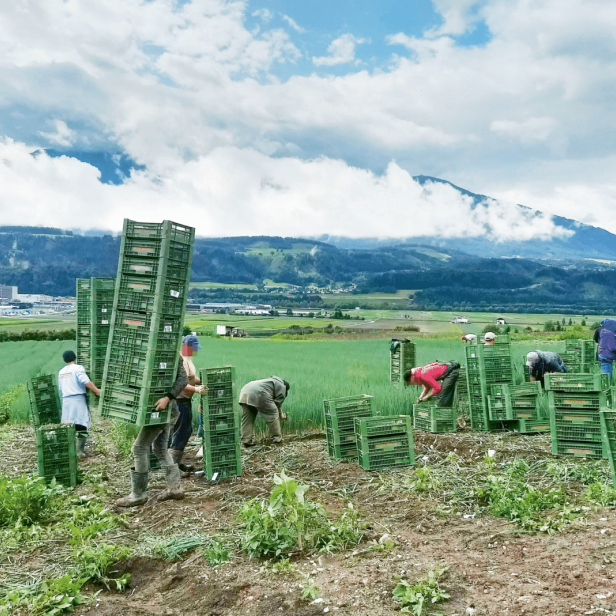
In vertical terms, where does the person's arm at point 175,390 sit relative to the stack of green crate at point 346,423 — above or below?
above

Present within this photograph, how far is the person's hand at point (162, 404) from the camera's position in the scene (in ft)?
22.1

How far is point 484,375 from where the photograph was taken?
10.4m

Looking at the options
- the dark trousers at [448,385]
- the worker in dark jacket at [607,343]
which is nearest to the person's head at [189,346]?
the dark trousers at [448,385]

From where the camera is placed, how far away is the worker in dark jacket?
12.6m

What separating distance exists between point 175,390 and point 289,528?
2332 millimetres

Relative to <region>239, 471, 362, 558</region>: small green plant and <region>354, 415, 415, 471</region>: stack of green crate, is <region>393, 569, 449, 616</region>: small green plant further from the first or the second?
<region>354, 415, 415, 471</region>: stack of green crate

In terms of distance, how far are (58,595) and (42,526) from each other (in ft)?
6.45

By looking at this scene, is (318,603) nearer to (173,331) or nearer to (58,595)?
(58,595)

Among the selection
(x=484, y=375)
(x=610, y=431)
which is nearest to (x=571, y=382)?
(x=610, y=431)

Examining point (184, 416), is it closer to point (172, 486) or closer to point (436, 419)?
point (172, 486)

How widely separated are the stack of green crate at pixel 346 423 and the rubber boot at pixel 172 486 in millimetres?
2256

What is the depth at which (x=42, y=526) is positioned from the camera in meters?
6.48

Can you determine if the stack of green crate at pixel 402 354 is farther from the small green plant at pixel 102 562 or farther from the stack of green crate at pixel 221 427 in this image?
the small green plant at pixel 102 562

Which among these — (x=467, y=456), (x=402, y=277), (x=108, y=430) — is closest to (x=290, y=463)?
(x=467, y=456)
